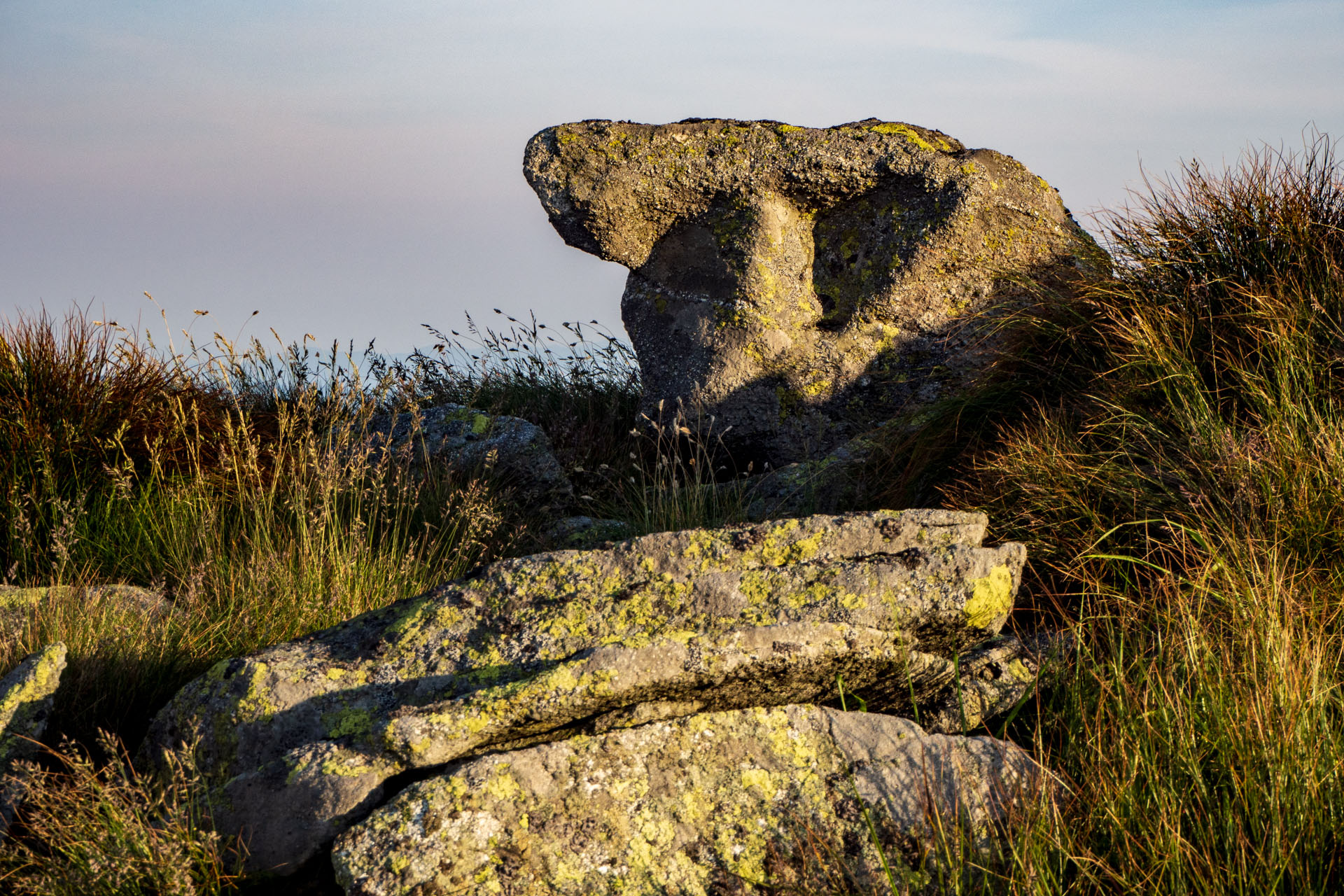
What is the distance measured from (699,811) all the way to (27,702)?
213 cm

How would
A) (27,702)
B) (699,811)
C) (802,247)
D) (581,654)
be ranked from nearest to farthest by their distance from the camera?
1. (699,811)
2. (581,654)
3. (27,702)
4. (802,247)

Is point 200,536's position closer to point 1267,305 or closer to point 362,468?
point 362,468

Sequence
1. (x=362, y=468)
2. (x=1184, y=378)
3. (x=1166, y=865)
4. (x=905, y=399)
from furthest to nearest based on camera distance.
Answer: (x=905, y=399)
(x=362, y=468)
(x=1184, y=378)
(x=1166, y=865)

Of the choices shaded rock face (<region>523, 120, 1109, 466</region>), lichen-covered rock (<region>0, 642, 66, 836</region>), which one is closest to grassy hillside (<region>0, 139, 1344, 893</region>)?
lichen-covered rock (<region>0, 642, 66, 836</region>)

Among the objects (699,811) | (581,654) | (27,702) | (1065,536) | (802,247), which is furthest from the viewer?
(802,247)

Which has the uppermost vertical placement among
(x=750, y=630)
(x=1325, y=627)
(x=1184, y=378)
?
(x=1184, y=378)

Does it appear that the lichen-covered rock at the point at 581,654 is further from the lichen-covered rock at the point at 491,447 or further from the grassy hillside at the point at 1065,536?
the lichen-covered rock at the point at 491,447

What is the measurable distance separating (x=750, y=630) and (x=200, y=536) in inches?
131

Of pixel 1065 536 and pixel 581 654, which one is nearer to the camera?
pixel 581 654

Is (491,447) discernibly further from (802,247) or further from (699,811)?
(699,811)

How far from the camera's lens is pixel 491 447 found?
22.8 feet

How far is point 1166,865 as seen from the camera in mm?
2518

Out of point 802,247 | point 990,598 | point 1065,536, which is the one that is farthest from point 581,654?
point 802,247

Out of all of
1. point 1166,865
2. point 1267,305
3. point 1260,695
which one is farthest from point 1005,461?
point 1166,865
